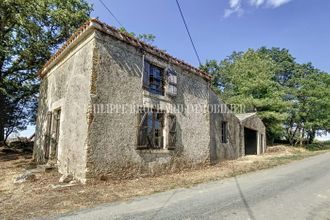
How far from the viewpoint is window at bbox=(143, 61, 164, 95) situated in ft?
34.6

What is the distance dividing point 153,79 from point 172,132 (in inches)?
97.7

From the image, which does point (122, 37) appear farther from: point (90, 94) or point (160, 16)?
point (90, 94)

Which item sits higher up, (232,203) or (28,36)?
(28,36)

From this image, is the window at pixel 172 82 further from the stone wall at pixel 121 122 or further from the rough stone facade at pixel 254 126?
the rough stone facade at pixel 254 126

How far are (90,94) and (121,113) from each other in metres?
1.35

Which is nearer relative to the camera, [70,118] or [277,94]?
[70,118]

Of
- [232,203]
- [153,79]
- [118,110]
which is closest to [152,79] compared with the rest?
[153,79]

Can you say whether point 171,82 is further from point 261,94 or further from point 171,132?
point 261,94

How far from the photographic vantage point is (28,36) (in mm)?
15227

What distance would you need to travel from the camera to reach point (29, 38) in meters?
15.3

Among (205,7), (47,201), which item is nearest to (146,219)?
(47,201)

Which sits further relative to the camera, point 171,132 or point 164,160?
point 171,132

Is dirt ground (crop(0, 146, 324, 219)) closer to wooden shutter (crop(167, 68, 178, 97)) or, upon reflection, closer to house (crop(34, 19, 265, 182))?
house (crop(34, 19, 265, 182))

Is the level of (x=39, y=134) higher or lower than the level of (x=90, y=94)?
lower
